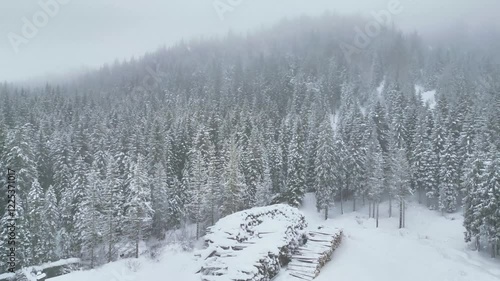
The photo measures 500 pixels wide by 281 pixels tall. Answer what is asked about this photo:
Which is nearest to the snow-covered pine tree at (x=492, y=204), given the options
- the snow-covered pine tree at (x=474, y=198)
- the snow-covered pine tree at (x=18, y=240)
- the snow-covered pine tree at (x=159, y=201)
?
the snow-covered pine tree at (x=474, y=198)

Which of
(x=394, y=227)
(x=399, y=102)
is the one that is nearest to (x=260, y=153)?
(x=394, y=227)

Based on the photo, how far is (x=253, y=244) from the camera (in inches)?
894

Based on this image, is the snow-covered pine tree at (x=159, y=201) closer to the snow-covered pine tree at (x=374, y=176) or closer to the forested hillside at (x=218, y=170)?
the forested hillside at (x=218, y=170)

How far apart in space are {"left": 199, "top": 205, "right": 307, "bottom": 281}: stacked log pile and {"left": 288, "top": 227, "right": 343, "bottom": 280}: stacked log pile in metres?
0.66

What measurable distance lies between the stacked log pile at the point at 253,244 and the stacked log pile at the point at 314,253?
665 millimetres

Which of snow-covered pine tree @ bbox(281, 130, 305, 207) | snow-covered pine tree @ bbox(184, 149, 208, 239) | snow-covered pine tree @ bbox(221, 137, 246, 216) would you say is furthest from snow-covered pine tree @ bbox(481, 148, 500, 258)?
snow-covered pine tree @ bbox(184, 149, 208, 239)

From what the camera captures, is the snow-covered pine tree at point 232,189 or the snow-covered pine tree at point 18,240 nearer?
the snow-covered pine tree at point 18,240

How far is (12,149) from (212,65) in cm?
12294

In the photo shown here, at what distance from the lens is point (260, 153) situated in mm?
55562

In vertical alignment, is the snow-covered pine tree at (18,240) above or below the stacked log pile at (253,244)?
below

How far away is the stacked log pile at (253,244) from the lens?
1945cm

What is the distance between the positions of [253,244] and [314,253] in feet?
15.4

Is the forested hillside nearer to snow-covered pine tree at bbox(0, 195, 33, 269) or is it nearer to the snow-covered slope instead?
snow-covered pine tree at bbox(0, 195, 33, 269)

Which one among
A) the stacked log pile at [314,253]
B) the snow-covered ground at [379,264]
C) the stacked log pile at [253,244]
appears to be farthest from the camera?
the snow-covered ground at [379,264]
